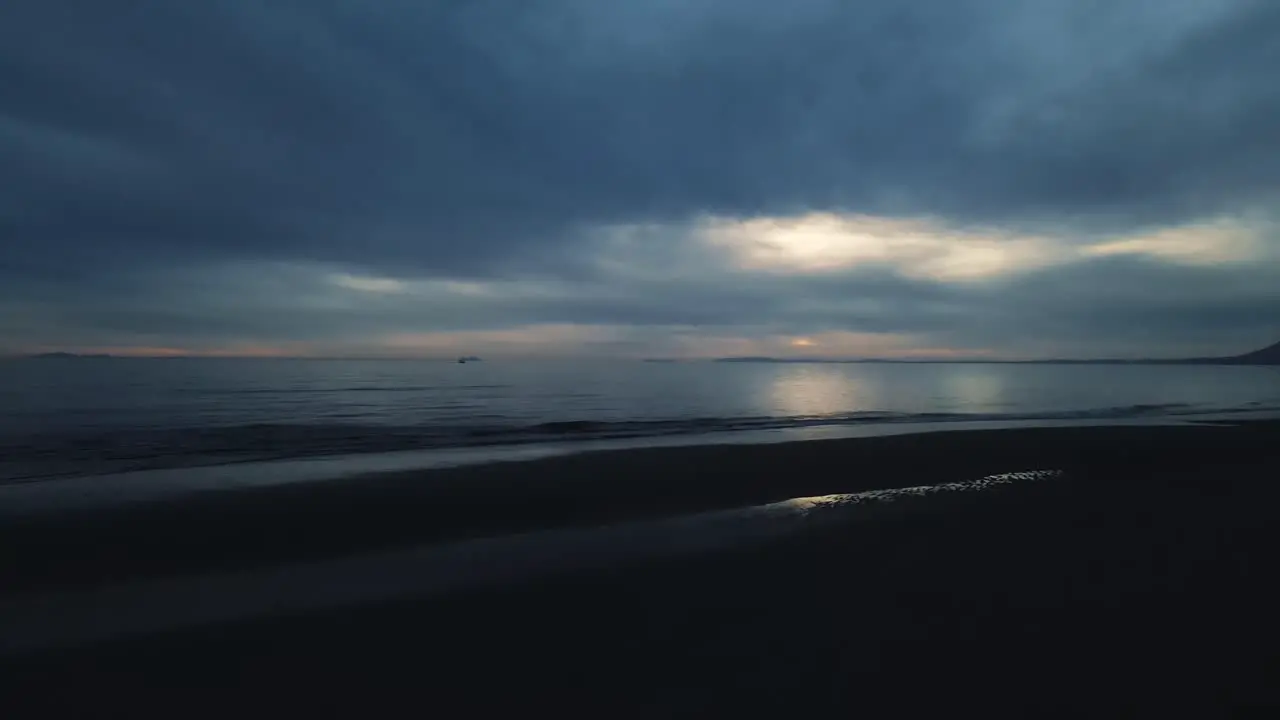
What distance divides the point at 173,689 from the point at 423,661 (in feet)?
6.76

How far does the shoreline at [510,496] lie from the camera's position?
9430 mm

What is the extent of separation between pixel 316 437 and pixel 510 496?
13.8 metres

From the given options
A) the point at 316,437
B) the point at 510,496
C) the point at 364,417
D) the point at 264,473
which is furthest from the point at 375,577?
the point at 364,417

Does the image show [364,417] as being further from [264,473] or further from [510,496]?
[510,496]

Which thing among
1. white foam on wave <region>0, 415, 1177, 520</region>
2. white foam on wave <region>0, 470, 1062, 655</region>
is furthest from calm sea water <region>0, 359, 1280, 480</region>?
white foam on wave <region>0, 470, 1062, 655</region>

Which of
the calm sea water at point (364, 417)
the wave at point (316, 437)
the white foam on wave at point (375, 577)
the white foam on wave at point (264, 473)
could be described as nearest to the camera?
the white foam on wave at point (375, 577)

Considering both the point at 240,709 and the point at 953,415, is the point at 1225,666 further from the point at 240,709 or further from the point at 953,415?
the point at 953,415

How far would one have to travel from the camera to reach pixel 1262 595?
6.61 m

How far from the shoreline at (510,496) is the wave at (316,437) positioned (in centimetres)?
595

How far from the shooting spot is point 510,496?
13.0 metres

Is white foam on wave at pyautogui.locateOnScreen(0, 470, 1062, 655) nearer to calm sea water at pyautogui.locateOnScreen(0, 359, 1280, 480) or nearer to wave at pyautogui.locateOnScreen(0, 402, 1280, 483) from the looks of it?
wave at pyautogui.locateOnScreen(0, 402, 1280, 483)

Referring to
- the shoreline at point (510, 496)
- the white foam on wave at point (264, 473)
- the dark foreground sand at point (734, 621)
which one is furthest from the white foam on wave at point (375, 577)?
the white foam on wave at point (264, 473)

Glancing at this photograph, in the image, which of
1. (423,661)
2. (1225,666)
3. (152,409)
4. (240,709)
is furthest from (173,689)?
(152,409)

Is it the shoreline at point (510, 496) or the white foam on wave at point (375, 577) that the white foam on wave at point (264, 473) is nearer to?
the shoreline at point (510, 496)
